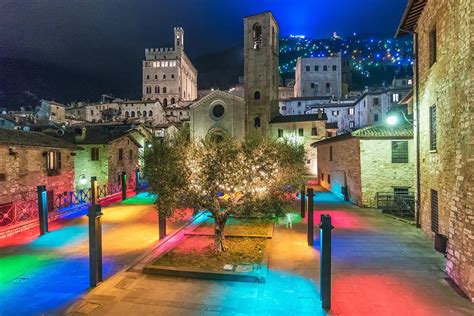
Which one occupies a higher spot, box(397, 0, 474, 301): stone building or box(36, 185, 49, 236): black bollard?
box(397, 0, 474, 301): stone building

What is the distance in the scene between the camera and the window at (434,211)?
1156 centimetres

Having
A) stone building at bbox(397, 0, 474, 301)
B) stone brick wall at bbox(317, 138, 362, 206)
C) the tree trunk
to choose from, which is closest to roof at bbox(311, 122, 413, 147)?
stone brick wall at bbox(317, 138, 362, 206)

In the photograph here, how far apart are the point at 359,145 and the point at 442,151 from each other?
9358 millimetres

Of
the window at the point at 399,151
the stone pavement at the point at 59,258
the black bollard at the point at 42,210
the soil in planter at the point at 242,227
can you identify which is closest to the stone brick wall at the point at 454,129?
the soil in planter at the point at 242,227

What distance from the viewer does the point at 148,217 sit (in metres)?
17.5

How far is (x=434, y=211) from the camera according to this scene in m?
11.9

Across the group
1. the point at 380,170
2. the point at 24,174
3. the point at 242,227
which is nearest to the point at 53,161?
the point at 24,174

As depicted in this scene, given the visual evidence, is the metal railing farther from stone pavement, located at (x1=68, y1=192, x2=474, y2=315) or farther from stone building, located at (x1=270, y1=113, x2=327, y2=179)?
stone building, located at (x1=270, y1=113, x2=327, y2=179)

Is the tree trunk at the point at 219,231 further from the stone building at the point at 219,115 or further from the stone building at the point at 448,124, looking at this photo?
the stone building at the point at 219,115

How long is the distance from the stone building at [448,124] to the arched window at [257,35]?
117ft

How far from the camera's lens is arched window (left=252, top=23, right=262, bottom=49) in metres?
47.2

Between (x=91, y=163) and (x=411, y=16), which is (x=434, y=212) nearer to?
(x=411, y=16)

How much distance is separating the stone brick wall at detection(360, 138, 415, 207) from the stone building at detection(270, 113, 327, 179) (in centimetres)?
2452

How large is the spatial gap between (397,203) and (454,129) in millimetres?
10525
